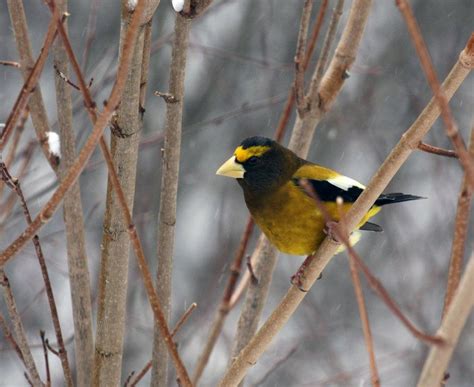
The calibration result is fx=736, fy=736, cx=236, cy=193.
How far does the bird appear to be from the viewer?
8.99ft

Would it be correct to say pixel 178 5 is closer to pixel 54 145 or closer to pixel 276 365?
pixel 54 145

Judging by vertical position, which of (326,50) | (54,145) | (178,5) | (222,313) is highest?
(326,50)

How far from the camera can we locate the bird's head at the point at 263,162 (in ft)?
9.77

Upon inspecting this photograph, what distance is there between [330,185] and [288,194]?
0.57 feet

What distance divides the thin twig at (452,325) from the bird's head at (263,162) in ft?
6.05

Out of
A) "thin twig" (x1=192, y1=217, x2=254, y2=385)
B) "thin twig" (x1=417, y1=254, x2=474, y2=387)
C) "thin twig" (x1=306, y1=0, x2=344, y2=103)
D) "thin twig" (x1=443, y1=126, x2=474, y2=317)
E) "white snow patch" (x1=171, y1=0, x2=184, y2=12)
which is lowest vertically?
"thin twig" (x1=417, y1=254, x2=474, y2=387)

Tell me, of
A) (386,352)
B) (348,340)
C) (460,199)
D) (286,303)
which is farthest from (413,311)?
(460,199)

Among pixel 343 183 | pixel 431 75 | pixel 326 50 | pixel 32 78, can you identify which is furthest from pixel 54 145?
pixel 431 75

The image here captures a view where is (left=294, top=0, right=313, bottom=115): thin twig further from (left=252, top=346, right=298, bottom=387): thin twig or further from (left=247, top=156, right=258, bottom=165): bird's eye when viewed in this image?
(left=252, top=346, right=298, bottom=387): thin twig

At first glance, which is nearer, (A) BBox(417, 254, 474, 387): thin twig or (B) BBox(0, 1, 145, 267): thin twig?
(A) BBox(417, 254, 474, 387): thin twig

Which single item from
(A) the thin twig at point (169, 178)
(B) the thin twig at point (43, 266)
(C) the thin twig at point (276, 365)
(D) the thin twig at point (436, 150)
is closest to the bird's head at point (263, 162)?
(C) the thin twig at point (276, 365)

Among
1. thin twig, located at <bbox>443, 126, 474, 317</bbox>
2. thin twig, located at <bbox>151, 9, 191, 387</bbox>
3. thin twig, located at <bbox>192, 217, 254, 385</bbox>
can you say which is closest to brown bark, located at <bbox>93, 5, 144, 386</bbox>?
thin twig, located at <bbox>151, 9, 191, 387</bbox>

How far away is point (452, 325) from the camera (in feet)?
3.63

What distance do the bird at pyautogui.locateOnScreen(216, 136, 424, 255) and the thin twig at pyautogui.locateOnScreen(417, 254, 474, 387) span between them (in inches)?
61.7
